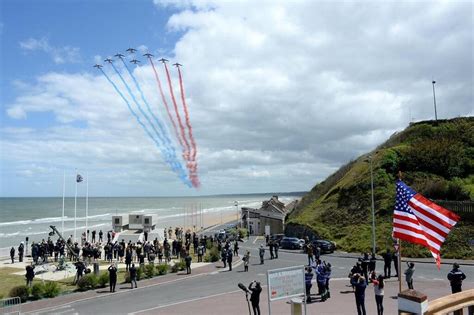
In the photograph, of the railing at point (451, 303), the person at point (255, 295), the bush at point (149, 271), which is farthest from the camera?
the bush at point (149, 271)

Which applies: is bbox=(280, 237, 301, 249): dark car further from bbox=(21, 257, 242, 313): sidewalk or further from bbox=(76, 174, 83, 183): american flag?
bbox=(76, 174, 83, 183): american flag

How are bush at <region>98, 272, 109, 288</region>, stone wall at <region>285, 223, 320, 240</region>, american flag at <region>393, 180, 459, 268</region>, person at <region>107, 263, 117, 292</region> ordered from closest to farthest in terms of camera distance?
american flag at <region>393, 180, 459, 268</region>
person at <region>107, 263, 117, 292</region>
bush at <region>98, 272, 109, 288</region>
stone wall at <region>285, 223, 320, 240</region>

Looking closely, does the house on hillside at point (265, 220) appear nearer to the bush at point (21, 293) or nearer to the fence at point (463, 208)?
the fence at point (463, 208)

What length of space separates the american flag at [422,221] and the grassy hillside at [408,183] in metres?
21.9

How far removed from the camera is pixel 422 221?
41.0 feet

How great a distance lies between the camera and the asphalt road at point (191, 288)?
19203mm

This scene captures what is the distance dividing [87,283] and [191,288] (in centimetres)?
559

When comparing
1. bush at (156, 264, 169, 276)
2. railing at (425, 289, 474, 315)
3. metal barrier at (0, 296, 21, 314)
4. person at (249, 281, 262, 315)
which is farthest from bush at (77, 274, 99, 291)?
railing at (425, 289, 474, 315)

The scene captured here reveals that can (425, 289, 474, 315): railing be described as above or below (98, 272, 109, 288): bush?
above

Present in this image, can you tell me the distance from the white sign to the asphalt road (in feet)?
27.7

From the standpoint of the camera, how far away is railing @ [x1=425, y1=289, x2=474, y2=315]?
877cm

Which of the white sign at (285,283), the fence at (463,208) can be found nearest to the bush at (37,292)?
the white sign at (285,283)

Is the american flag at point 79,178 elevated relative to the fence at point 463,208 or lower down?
elevated

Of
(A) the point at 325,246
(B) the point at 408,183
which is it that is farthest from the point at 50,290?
(B) the point at 408,183
